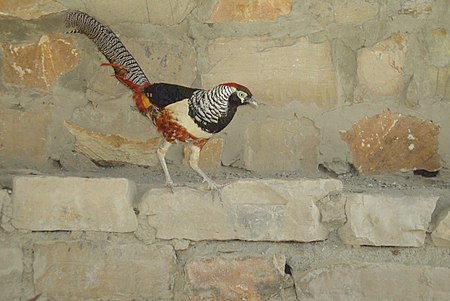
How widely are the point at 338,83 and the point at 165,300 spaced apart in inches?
33.1

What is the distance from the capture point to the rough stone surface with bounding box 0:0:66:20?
205cm

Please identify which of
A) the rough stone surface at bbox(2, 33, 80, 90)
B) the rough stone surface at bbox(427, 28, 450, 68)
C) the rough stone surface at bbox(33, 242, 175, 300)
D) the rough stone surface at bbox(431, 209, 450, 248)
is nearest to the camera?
the rough stone surface at bbox(431, 209, 450, 248)

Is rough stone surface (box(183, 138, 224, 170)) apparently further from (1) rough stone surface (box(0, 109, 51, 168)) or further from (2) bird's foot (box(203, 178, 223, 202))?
(1) rough stone surface (box(0, 109, 51, 168))

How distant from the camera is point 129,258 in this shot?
1862 millimetres

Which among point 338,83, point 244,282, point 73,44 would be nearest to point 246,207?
point 244,282

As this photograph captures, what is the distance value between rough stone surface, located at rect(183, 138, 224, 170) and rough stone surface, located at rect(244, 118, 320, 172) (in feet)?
0.29

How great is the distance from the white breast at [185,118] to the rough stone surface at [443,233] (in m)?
0.67

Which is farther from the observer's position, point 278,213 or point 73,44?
point 73,44

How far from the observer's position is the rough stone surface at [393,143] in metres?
2.02

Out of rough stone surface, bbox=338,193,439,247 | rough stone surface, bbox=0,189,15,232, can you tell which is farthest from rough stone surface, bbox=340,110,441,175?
rough stone surface, bbox=0,189,15,232

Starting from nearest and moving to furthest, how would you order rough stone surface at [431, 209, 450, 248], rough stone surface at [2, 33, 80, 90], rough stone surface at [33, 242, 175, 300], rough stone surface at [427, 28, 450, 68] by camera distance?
rough stone surface at [431, 209, 450, 248], rough stone surface at [33, 242, 175, 300], rough stone surface at [427, 28, 450, 68], rough stone surface at [2, 33, 80, 90]

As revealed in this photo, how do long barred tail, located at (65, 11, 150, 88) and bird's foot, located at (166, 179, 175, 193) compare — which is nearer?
bird's foot, located at (166, 179, 175, 193)

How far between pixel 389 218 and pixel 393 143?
13.6 inches

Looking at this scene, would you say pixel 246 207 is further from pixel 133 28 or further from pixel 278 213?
pixel 133 28
